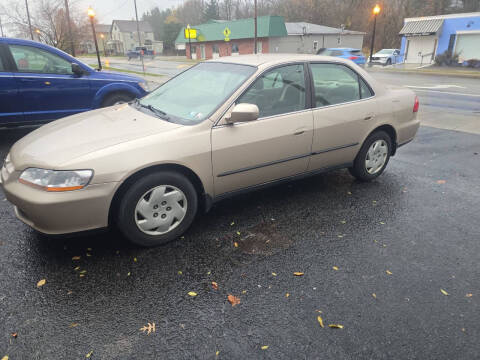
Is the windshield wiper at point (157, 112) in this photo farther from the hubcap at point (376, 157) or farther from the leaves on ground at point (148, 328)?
the hubcap at point (376, 157)

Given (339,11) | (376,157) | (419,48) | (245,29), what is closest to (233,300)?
(376,157)

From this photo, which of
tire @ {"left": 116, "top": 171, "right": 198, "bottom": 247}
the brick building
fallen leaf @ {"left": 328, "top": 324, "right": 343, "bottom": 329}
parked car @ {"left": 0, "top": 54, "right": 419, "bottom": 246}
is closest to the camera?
fallen leaf @ {"left": 328, "top": 324, "right": 343, "bottom": 329}

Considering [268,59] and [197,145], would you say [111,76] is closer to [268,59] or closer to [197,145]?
[268,59]

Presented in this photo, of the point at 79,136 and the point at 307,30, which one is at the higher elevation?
the point at 307,30

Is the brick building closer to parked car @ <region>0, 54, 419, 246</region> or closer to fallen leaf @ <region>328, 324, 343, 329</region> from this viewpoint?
parked car @ <region>0, 54, 419, 246</region>

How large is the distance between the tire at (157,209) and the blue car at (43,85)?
4454mm

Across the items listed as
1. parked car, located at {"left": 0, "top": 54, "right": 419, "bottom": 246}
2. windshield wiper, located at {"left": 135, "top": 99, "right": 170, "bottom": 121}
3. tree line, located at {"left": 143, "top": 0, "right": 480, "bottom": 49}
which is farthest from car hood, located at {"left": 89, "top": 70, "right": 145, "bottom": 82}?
tree line, located at {"left": 143, "top": 0, "right": 480, "bottom": 49}

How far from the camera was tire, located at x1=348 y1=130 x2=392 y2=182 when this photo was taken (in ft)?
15.3

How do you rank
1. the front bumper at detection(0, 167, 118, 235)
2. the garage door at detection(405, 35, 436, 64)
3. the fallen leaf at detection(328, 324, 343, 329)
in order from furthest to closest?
the garage door at detection(405, 35, 436, 64) < the front bumper at detection(0, 167, 118, 235) < the fallen leaf at detection(328, 324, 343, 329)

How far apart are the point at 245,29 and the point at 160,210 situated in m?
46.0

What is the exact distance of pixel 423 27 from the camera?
34.3 meters

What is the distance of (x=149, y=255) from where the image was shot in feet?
10.5

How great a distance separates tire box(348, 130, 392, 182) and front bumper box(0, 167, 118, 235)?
314 centimetres

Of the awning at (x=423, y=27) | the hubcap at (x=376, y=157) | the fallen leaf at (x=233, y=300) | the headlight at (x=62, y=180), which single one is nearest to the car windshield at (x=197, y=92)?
the headlight at (x=62, y=180)
